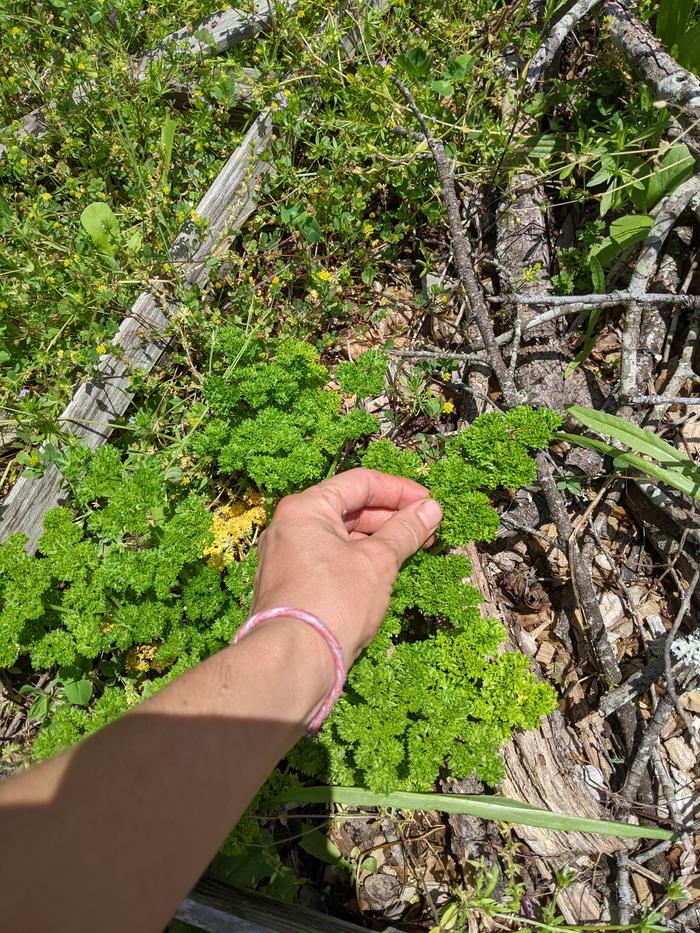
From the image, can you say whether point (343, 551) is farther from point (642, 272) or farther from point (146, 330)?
point (642, 272)

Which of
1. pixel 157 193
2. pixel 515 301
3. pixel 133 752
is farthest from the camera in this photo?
pixel 157 193

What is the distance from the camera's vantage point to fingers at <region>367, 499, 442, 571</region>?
2.00 metres

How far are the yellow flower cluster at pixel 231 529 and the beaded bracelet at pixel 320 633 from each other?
1.14 meters

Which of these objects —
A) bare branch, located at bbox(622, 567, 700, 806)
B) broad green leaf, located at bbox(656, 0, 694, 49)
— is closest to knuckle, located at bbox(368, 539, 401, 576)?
Result: bare branch, located at bbox(622, 567, 700, 806)

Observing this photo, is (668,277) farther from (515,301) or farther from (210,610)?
(210,610)

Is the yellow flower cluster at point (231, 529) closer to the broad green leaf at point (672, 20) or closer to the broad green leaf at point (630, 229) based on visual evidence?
the broad green leaf at point (630, 229)

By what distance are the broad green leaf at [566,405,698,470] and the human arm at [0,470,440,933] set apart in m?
1.37

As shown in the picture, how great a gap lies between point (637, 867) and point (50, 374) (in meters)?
3.58

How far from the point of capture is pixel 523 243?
123 inches

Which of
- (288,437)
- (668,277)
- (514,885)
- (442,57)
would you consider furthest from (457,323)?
(514,885)

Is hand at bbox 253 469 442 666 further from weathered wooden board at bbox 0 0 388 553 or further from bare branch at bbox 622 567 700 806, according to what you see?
weathered wooden board at bbox 0 0 388 553

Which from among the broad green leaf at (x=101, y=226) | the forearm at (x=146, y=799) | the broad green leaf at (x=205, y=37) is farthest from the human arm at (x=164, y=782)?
the broad green leaf at (x=205, y=37)

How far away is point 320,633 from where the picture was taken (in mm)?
1608

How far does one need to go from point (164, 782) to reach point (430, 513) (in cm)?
129
